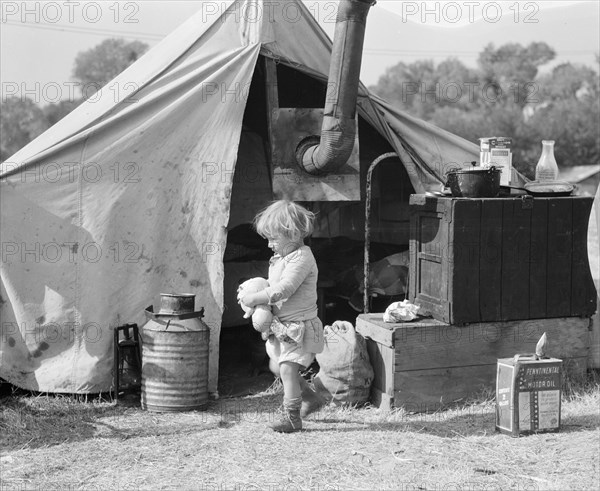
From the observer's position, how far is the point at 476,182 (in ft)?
17.6

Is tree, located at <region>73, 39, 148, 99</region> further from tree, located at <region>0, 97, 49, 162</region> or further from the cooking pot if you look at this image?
the cooking pot

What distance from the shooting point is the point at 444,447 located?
4.43m

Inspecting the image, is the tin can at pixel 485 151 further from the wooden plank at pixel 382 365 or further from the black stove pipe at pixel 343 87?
the wooden plank at pixel 382 365

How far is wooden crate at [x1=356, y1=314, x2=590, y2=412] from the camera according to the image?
5.26 metres

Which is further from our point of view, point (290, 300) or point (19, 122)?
point (19, 122)

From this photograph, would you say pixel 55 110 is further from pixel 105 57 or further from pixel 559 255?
pixel 559 255

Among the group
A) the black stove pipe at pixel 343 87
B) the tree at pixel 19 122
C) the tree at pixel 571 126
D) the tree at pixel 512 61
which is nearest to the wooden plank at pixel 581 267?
the black stove pipe at pixel 343 87

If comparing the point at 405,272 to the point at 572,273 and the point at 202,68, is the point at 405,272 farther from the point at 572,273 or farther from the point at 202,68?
the point at 202,68

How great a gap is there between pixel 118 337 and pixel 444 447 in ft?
7.78

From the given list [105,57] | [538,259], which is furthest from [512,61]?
[538,259]

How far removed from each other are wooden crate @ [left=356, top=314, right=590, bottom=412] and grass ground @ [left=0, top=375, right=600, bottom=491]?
14cm

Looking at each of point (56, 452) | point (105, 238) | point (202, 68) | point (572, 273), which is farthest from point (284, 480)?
point (202, 68)

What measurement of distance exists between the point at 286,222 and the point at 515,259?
5.87 ft

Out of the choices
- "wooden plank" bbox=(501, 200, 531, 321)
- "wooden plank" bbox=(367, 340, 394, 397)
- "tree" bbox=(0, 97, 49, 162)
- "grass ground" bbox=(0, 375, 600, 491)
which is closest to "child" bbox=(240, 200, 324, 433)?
"grass ground" bbox=(0, 375, 600, 491)
